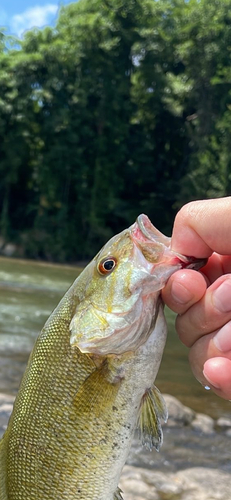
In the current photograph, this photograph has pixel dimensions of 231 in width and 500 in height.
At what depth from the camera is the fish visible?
2150 mm

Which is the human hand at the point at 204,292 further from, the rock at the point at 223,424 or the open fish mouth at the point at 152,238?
the rock at the point at 223,424

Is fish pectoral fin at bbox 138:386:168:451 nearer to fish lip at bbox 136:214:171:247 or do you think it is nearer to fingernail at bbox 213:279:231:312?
fingernail at bbox 213:279:231:312

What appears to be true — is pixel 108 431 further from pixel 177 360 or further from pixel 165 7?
pixel 165 7

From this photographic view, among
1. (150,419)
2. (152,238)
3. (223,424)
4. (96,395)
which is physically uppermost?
(152,238)

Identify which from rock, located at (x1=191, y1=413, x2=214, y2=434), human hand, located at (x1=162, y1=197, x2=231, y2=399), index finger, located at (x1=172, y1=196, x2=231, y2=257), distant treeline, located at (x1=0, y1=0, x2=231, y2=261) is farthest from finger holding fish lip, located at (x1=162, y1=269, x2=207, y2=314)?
distant treeline, located at (x1=0, y1=0, x2=231, y2=261)

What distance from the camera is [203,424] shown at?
601 cm

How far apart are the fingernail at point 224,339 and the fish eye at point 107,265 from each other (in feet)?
1.85

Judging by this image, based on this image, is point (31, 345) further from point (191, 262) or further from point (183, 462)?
point (191, 262)

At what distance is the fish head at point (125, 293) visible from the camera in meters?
2.13

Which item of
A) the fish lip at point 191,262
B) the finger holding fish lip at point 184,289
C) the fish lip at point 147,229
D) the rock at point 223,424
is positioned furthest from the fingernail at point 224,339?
the rock at point 223,424

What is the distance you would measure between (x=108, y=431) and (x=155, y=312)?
21.7 inches

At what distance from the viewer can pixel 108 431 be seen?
2152mm

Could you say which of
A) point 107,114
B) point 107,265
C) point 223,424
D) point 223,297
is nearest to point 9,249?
point 107,114

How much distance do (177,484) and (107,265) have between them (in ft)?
10.4
